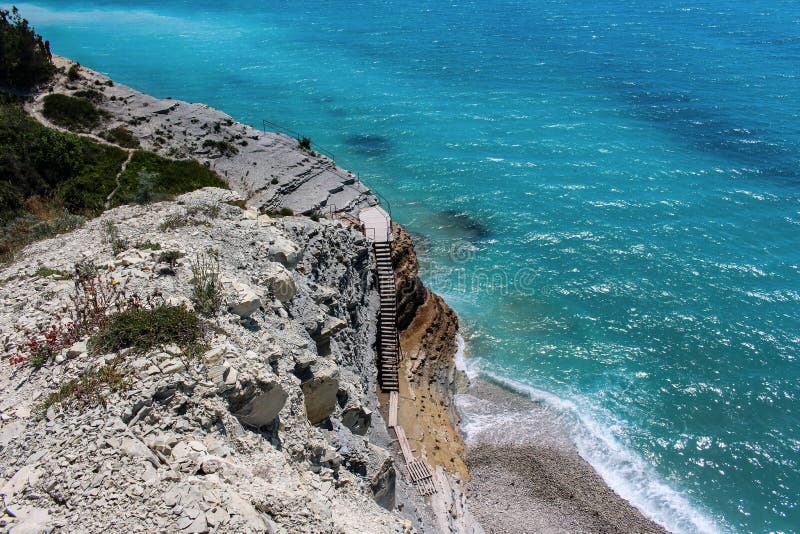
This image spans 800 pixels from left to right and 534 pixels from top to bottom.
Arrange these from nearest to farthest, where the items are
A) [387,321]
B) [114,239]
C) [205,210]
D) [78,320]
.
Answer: [78,320], [114,239], [205,210], [387,321]

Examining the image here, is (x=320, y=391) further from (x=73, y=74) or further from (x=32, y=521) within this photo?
(x=73, y=74)

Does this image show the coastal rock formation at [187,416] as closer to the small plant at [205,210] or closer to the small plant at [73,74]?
the small plant at [205,210]

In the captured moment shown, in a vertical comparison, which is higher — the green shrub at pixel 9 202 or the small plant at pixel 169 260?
the small plant at pixel 169 260

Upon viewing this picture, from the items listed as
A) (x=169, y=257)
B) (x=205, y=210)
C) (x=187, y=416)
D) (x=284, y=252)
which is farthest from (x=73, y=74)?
(x=187, y=416)

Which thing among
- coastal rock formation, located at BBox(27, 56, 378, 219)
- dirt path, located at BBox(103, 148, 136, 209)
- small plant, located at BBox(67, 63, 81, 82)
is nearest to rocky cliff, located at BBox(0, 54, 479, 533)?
dirt path, located at BBox(103, 148, 136, 209)

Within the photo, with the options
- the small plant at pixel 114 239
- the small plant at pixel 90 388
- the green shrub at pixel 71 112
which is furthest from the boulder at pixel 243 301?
the green shrub at pixel 71 112

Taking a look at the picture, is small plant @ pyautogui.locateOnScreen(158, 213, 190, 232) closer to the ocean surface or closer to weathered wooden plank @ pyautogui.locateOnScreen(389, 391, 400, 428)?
weathered wooden plank @ pyautogui.locateOnScreen(389, 391, 400, 428)

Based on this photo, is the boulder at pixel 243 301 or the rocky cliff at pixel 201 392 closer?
the rocky cliff at pixel 201 392
